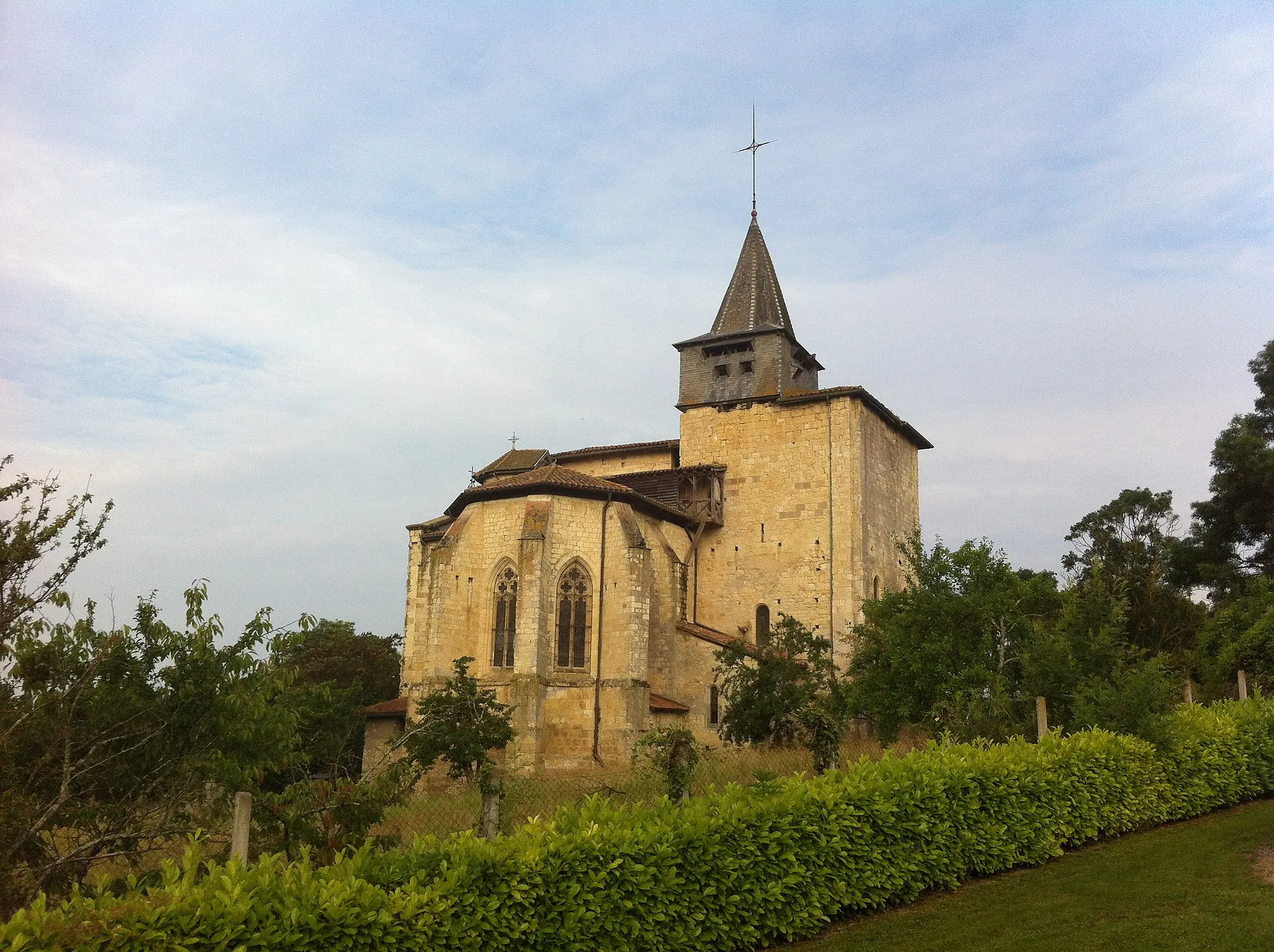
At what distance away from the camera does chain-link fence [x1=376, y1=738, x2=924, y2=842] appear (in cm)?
1132

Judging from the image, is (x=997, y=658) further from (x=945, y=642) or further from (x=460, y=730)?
(x=460, y=730)

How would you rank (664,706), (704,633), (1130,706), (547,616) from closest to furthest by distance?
(1130,706)
(547,616)
(664,706)
(704,633)

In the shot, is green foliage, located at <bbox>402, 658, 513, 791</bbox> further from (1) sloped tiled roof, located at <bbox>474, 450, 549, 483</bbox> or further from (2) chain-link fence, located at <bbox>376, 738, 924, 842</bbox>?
(1) sloped tiled roof, located at <bbox>474, 450, 549, 483</bbox>

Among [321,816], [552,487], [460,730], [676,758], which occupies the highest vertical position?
[552,487]

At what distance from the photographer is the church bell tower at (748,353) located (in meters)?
34.8

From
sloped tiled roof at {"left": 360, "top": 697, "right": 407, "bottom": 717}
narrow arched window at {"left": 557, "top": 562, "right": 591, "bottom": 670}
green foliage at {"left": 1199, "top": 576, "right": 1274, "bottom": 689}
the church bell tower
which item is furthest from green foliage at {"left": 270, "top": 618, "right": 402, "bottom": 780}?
green foliage at {"left": 1199, "top": 576, "right": 1274, "bottom": 689}

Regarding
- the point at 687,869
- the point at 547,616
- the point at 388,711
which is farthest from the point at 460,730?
the point at 388,711

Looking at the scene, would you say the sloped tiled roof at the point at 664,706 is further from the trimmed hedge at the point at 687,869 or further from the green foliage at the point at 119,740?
the green foliage at the point at 119,740

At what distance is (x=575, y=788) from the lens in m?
20.0

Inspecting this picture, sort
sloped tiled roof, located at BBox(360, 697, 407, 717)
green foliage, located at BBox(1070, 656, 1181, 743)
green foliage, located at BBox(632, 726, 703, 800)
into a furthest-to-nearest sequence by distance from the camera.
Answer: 1. sloped tiled roof, located at BBox(360, 697, 407, 717)
2. green foliage, located at BBox(1070, 656, 1181, 743)
3. green foliage, located at BBox(632, 726, 703, 800)

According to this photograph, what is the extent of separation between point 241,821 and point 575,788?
13763 millimetres

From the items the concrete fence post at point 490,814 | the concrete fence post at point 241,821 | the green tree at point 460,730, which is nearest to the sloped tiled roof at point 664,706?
the green tree at point 460,730

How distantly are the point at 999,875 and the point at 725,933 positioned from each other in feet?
14.4

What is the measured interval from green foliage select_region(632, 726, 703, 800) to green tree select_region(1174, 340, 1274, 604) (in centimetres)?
3344
